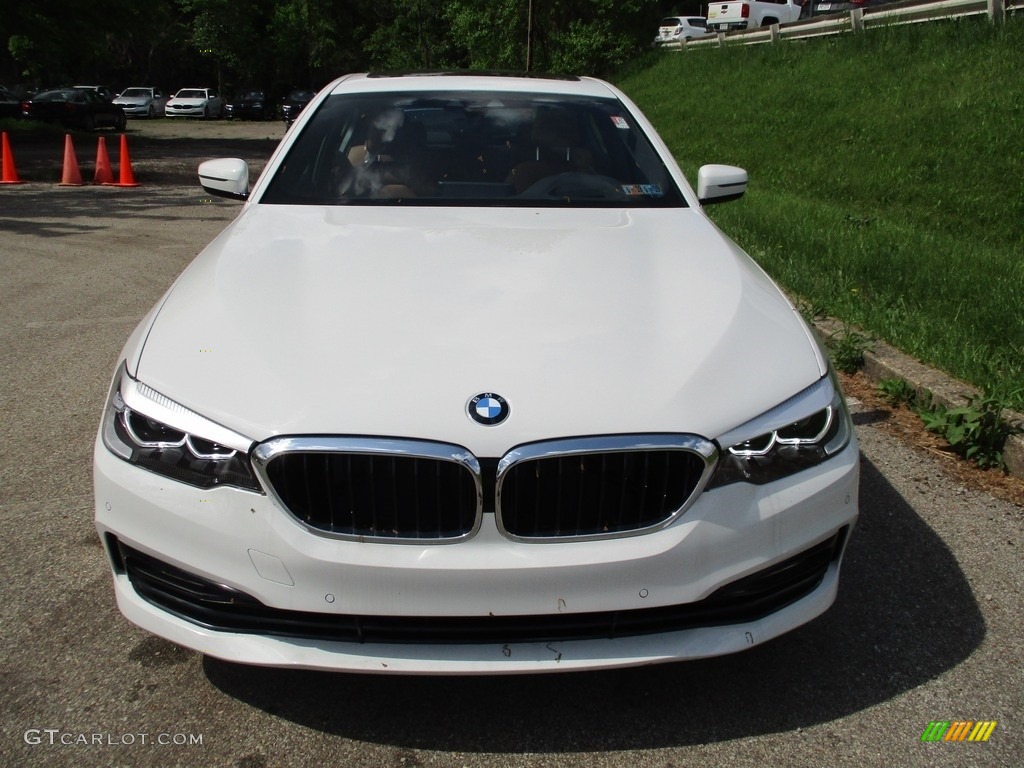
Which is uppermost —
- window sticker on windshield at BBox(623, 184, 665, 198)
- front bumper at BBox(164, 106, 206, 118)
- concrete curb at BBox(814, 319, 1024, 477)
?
window sticker on windshield at BBox(623, 184, 665, 198)

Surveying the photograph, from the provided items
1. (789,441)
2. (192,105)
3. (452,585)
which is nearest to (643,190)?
(789,441)

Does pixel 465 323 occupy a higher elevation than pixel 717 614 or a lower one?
higher

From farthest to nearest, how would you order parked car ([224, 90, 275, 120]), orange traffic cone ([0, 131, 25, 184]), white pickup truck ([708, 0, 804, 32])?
parked car ([224, 90, 275, 120])
white pickup truck ([708, 0, 804, 32])
orange traffic cone ([0, 131, 25, 184])

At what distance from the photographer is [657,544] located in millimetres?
2266

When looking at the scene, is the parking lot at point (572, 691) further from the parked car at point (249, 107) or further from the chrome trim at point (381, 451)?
the parked car at point (249, 107)

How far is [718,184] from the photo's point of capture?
4.20 meters

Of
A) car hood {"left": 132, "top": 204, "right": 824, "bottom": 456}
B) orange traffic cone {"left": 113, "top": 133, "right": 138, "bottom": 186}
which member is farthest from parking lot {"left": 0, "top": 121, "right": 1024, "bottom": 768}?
orange traffic cone {"left": 113, "top": 133, "right": 138, "bottom": 186}

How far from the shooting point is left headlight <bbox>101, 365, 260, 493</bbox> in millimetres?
2299

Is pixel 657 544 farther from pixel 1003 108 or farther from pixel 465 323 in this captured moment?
pixel 1003 108

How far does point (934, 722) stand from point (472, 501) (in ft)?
4.38

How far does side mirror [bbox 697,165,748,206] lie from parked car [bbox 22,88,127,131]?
31.9 meters

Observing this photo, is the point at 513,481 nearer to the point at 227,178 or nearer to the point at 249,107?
the point at 227,178

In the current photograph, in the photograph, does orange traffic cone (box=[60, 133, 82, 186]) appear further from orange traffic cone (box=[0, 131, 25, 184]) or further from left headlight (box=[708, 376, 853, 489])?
left headlight (box=[708, 376, 853, 489])

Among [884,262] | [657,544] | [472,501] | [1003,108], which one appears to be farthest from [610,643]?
[1003,108]
